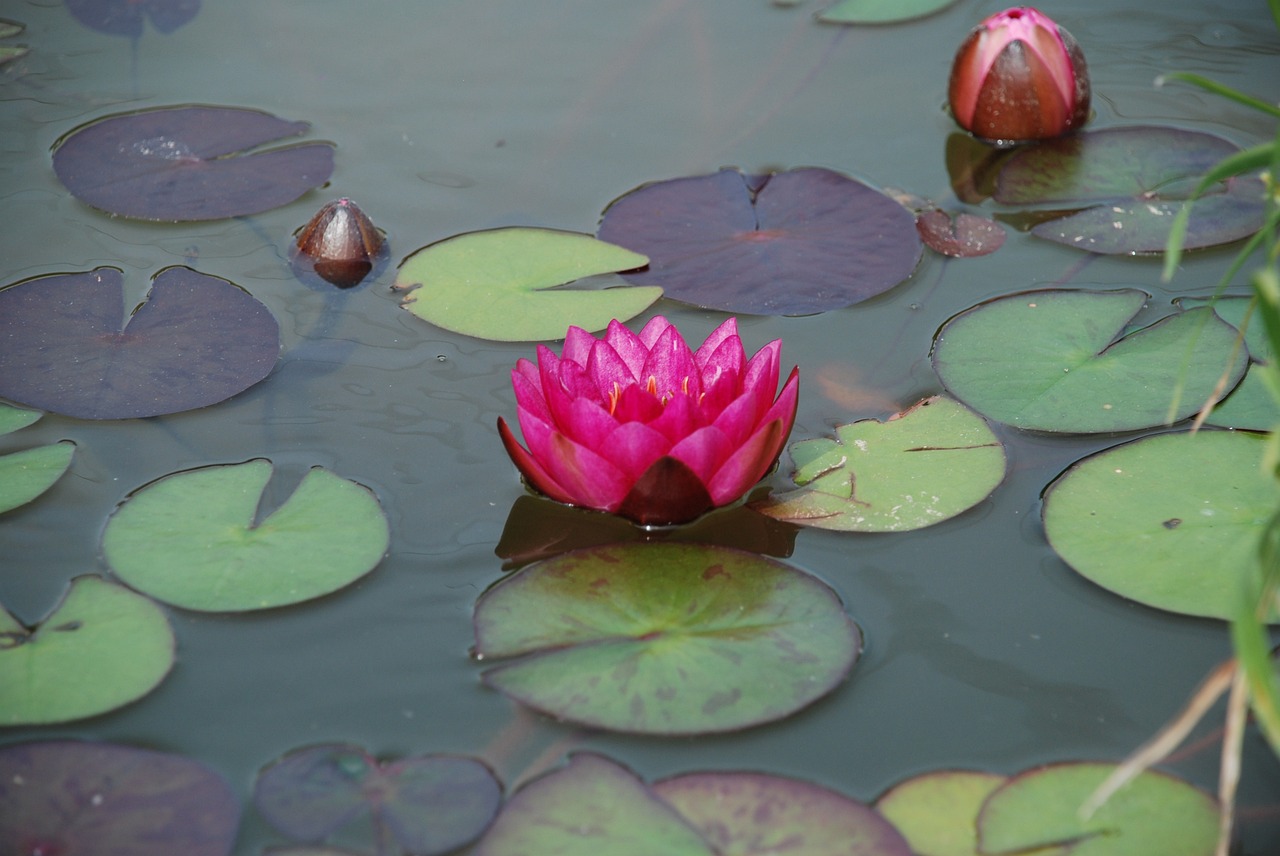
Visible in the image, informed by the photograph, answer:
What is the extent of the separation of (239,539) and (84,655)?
0.32 meters

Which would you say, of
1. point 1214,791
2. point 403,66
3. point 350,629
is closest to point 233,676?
point 350,629

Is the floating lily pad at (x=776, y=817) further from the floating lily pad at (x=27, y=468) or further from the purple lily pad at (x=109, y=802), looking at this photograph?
the floating lily pad at (x=27, y=468)

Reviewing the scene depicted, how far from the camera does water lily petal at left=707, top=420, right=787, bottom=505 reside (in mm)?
1958

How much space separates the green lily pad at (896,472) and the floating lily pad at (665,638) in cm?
21

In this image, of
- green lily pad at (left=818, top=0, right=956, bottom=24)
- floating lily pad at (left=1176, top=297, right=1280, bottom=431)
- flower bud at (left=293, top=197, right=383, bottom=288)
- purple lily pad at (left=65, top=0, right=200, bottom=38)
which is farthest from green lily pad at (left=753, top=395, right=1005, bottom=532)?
purple lily pad at (left=65, top=0, right=200, bottom=38)

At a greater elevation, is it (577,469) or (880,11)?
(880,11)

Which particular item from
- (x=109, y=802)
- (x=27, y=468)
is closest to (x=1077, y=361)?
(x=109, y=802)

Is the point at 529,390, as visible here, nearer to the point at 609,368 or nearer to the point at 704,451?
the point at 609,368

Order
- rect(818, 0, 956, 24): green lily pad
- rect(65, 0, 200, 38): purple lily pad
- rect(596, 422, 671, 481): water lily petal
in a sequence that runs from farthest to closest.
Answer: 1. rect(818, 0, 956, 24): green lily pad
2. rect(65, 0, 200, 38): purple lily pad
3. rect(596, 422, 671, 481): water lily petal

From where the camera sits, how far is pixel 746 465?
1995 mm

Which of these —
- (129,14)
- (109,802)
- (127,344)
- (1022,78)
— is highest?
(1022,78)

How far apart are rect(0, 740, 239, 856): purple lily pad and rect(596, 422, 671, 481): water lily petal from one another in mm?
822

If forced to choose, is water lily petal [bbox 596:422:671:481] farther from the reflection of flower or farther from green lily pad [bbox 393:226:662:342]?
the reflection of flower

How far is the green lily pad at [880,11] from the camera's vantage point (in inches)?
144
